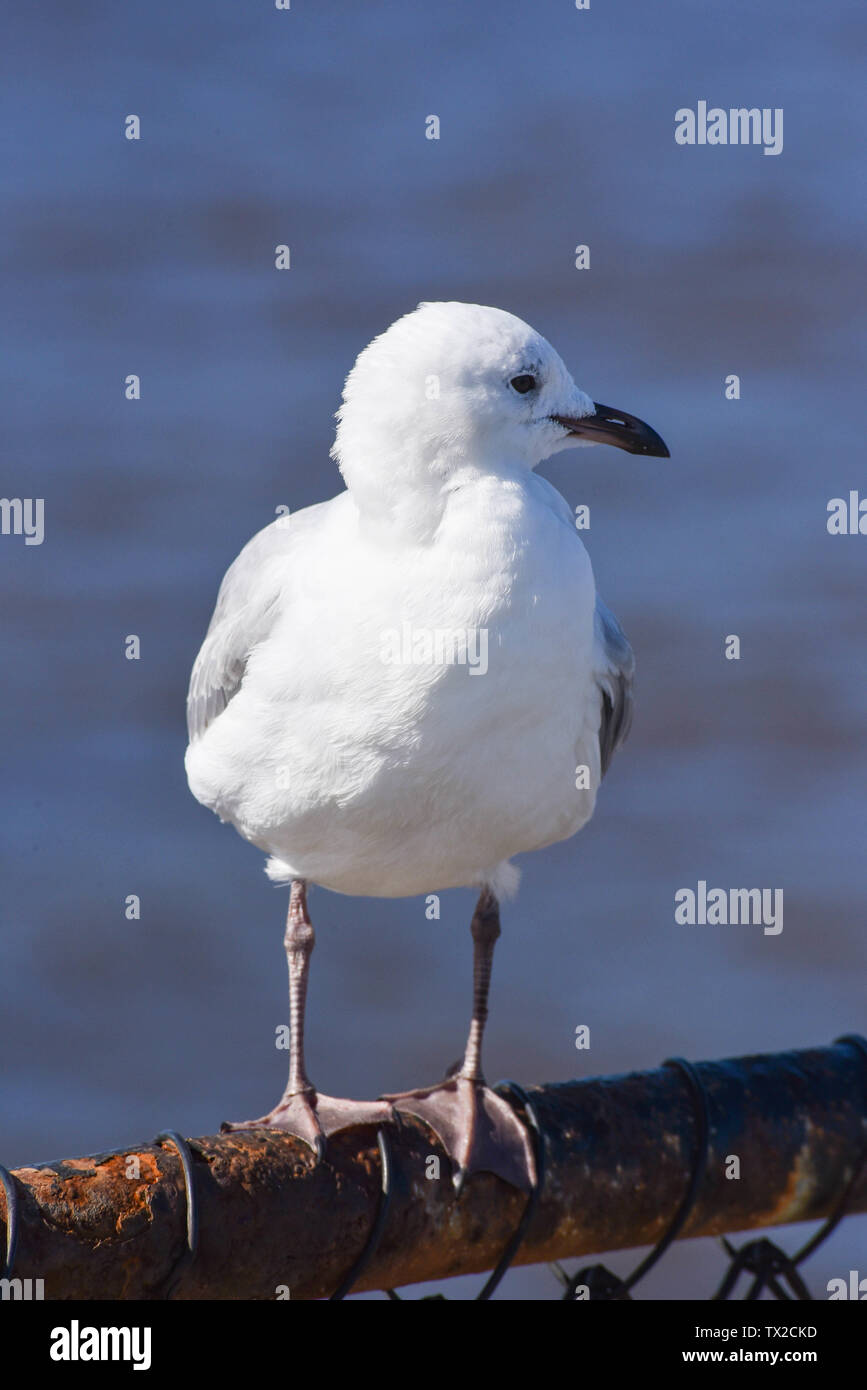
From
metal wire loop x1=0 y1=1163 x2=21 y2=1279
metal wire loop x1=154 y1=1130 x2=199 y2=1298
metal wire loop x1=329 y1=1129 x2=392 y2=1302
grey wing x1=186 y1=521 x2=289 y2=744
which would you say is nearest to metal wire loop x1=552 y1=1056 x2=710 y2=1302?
metal wire loop x1=329 y1=1129 x2=392 y2=1302

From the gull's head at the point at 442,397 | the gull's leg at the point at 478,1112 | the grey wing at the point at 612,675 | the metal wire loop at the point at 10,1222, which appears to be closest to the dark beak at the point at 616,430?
the gull's head at the point at 442,397

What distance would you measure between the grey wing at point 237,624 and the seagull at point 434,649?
40 mm

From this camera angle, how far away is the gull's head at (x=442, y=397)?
91.3 inches

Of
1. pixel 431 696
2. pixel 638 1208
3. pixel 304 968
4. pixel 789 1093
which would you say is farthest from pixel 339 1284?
pixel 304 968

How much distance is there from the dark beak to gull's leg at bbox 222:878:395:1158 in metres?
0.82

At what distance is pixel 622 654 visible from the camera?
2.70 metres

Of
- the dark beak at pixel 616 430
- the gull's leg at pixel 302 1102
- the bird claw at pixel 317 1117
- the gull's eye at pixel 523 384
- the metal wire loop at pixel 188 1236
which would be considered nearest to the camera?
the metal wire loop at pixel 188 1236

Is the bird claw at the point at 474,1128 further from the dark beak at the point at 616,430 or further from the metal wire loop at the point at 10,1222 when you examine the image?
the dark beak at the point at 616,430

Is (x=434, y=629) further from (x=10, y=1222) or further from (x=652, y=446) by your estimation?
(x=10, y=1222)

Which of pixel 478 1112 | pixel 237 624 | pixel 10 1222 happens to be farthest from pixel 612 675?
pixel 10 1222

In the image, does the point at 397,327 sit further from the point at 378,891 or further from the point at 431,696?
the point at 378,891
